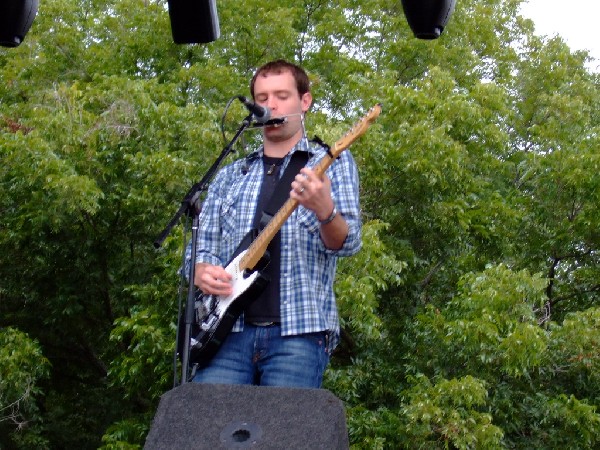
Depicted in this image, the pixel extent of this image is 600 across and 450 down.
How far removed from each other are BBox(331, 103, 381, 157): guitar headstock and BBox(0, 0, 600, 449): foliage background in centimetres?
234

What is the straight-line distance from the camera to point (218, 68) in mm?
8914

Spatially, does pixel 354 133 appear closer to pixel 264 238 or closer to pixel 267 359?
pixel 264 238

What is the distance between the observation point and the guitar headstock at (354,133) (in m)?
2.53

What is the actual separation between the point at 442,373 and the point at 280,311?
2809 millimetres

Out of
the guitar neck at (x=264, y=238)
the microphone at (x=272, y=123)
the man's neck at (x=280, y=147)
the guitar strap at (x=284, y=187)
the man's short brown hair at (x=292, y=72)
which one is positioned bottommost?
the guitar neck at (x=264, y=238)

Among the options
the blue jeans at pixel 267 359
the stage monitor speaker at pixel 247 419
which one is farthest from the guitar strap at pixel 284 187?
the stage monitor speaker at pixel 247 419

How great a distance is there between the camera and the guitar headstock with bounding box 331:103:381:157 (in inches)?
99.4

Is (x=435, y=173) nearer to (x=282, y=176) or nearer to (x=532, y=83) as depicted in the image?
(x=282, y=176)

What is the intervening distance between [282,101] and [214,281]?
0.57m

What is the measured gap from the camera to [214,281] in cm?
261

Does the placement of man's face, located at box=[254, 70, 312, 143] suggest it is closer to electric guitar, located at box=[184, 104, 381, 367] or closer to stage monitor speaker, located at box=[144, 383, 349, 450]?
electric guitar, located at box=[184, 104, 381, 367]

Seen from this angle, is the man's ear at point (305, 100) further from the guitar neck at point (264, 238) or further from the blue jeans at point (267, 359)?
the blue jeans at point (267, 359)

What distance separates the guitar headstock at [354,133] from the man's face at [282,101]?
0.24m

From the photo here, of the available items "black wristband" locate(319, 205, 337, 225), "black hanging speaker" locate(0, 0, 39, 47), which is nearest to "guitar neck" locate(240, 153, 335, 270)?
"black wristband" locate(319, 205, 337, 225)
